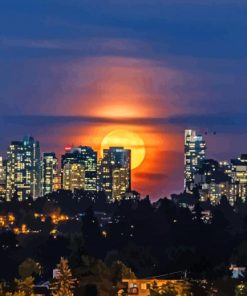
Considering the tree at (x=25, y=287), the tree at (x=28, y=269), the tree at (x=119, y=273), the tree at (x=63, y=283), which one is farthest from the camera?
the tree at (x=28, y=269)

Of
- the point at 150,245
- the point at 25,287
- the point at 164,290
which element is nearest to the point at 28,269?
the point at 25,287

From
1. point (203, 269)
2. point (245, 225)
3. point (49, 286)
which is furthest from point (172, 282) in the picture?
point (245, 225)

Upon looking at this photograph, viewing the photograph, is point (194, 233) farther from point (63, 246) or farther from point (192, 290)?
point (192, 290)

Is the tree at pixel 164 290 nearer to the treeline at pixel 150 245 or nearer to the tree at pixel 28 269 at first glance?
the treeline at pixel 150 245

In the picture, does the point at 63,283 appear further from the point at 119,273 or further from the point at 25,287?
the point at 119,273

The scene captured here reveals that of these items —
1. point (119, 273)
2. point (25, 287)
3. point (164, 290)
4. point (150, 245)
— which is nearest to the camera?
point (164, 290)

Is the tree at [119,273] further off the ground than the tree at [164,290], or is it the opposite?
the tree at [119,273]

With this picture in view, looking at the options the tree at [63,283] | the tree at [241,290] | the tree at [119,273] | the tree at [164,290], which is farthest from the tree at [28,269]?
the tree at [241,290]
